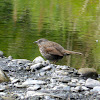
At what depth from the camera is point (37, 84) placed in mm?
5559

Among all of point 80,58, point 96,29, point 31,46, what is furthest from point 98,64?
point 96,29

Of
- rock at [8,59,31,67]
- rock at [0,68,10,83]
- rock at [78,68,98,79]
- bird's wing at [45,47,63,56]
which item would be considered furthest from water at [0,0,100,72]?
rock at [0,68,10,83]

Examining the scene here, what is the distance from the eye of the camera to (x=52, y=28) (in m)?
12.4

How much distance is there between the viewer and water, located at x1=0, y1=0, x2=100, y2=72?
9172mm

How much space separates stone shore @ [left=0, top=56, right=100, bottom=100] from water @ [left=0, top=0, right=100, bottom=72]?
1.75 meters

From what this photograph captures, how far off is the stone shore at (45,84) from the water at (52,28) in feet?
5.75

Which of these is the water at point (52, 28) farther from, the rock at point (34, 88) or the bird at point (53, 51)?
the rock at point (34, 88)

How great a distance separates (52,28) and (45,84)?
22.7ft

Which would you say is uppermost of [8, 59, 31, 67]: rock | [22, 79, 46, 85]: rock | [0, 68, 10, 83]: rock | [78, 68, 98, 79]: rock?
[0, 68, 10, 83]: rock

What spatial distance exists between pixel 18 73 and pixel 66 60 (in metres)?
2.63

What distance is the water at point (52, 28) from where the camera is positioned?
917 centimetres

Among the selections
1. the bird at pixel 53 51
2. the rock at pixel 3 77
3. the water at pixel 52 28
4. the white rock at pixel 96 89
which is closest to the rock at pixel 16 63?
the bird at pixel 53 51

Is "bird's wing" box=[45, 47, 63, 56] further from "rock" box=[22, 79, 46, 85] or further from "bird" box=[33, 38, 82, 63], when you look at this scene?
"rock" box=[22, 79, 46, 85]

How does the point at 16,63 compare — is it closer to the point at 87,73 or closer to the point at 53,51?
the point at 53,51
